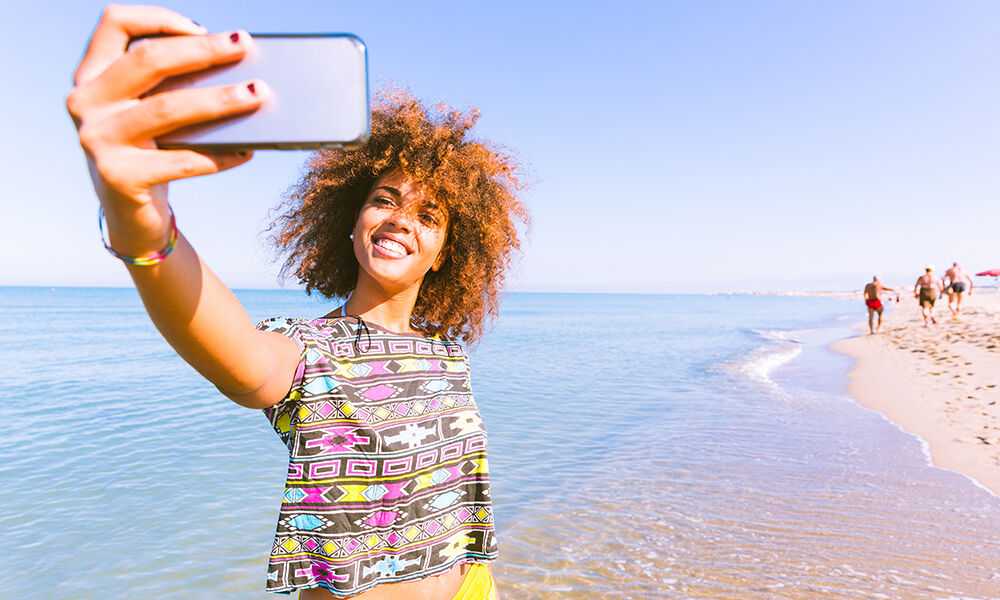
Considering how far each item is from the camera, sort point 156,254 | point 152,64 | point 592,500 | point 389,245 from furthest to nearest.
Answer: point 592,500
point 389,245
point 156,254
point 152,64

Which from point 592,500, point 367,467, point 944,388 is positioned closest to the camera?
point 367,467

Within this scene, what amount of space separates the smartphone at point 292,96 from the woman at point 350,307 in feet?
0.08

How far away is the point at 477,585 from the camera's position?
1.79 meters

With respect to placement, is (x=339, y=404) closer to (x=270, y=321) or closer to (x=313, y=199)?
(x=270, y=321)

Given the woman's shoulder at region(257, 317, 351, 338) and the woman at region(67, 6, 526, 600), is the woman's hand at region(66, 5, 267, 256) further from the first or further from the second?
the woman's shoulder at region(257, 317, 351, 338)

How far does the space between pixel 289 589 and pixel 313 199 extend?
1411mm

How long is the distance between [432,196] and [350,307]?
1.64 ft

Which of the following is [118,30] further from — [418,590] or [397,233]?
[418,590]

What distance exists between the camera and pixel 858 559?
4.46 m

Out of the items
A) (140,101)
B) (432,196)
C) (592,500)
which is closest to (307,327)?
(432,196)

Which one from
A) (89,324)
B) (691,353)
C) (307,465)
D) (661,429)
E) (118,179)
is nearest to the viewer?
(118,179)

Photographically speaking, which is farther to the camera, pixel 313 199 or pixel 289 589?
pixel 313 199

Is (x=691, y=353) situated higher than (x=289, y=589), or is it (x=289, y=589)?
(x=289, y=589)

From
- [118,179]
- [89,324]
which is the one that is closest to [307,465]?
[118,179]
